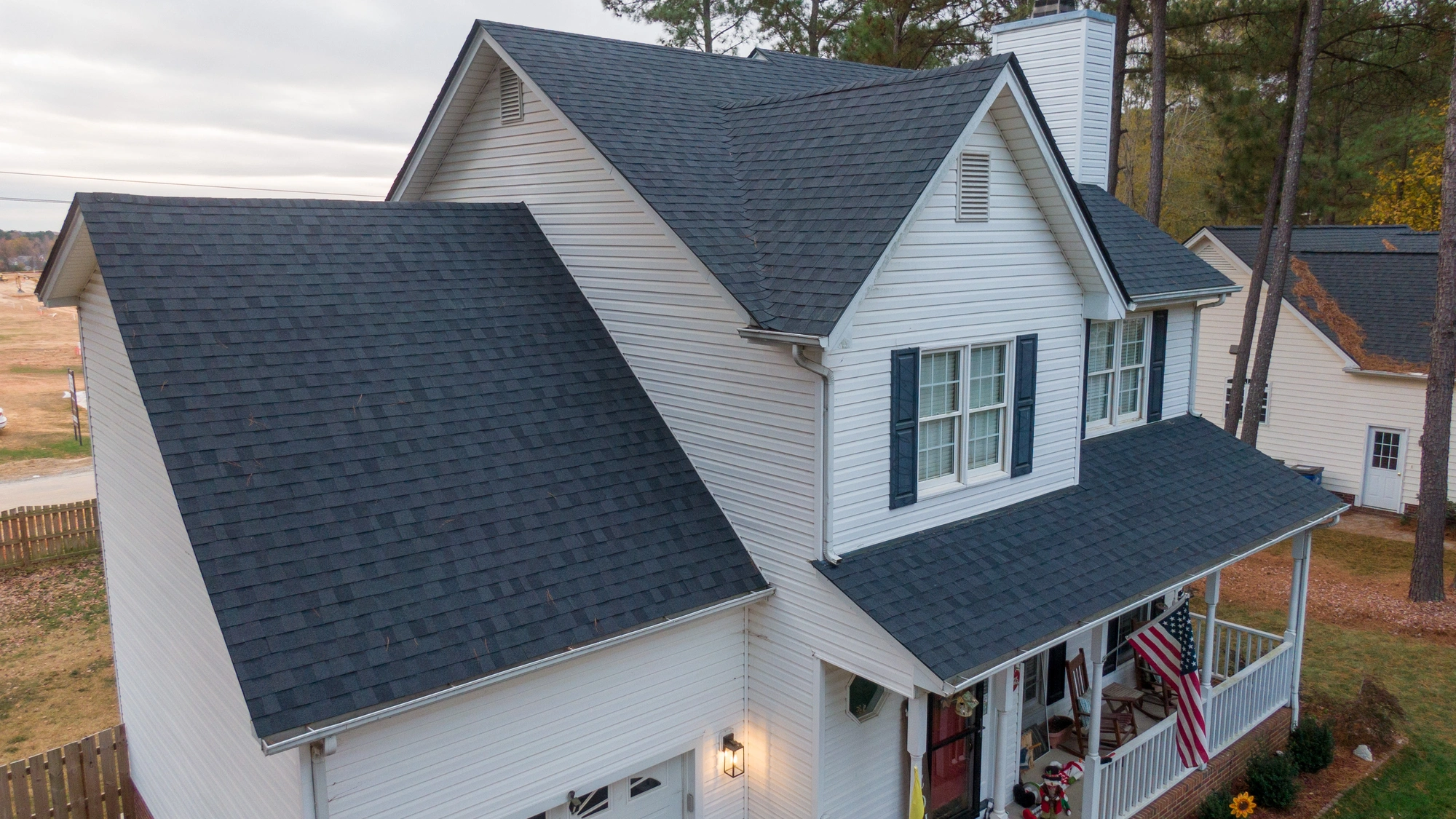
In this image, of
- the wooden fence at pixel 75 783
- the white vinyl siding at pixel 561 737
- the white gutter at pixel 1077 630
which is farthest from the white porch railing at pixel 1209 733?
the wooden fence at pixel 75 783

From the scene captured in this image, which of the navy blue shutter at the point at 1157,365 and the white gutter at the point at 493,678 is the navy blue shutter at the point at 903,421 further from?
the navy blue shutter at the point at 1157,365

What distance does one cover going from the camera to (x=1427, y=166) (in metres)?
35.2

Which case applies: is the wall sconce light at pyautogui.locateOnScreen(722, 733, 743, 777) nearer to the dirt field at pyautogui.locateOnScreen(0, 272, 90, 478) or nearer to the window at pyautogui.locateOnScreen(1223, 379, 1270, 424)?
the dirt field at pyautogui.locateOnScreen(0, 272, 90, 478)

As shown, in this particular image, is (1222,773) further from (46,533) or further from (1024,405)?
(46,533)

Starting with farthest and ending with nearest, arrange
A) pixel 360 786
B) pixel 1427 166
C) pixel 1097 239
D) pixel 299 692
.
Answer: pixel 1427 166
pixel 1097 239
pixel 360 786
pixel 299 692

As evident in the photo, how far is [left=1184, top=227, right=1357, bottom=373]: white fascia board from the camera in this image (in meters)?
24.8

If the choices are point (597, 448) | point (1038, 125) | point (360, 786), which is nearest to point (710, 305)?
point (597, 448)

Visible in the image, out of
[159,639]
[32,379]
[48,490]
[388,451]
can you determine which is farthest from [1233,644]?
[32,379]

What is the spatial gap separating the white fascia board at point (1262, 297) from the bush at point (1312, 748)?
47.4ft

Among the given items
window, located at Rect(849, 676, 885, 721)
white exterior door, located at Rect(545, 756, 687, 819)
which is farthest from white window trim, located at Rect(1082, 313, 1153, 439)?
white exterior door, located at Rect(545, 756, 687, 819)

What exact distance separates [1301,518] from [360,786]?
38.1 ft

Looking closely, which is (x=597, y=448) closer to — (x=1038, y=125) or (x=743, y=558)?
(x=743, y=558)

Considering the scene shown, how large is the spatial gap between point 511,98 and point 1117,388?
30.3 ft

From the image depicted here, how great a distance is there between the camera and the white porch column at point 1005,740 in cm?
929
